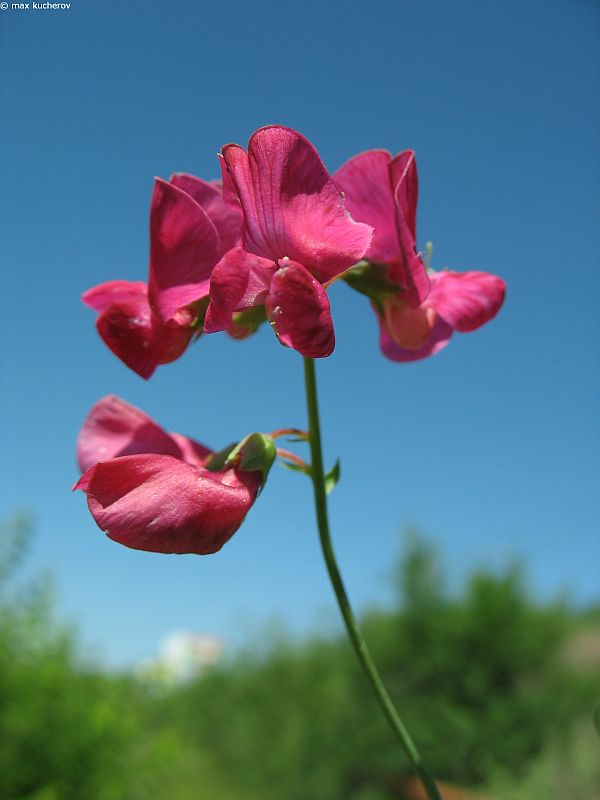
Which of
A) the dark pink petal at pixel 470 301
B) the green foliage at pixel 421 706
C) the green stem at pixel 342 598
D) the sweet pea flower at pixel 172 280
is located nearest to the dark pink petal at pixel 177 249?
the sweet pea flower at pixel 172 280

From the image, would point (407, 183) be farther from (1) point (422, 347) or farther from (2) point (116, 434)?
(2) point (116, 434)

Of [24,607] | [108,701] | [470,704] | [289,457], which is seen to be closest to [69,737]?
[108,701]

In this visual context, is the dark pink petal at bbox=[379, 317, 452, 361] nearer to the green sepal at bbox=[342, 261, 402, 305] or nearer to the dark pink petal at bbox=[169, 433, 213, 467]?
the green sepal at bbox=[342, 261, 402, 305]

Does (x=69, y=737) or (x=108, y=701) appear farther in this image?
(x=108, y=701)

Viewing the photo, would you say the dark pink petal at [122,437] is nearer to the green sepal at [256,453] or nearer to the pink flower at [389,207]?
the green sepal at [256,453]

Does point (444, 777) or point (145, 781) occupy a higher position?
point (145, 781)

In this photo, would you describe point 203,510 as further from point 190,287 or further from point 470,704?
point 470,704
